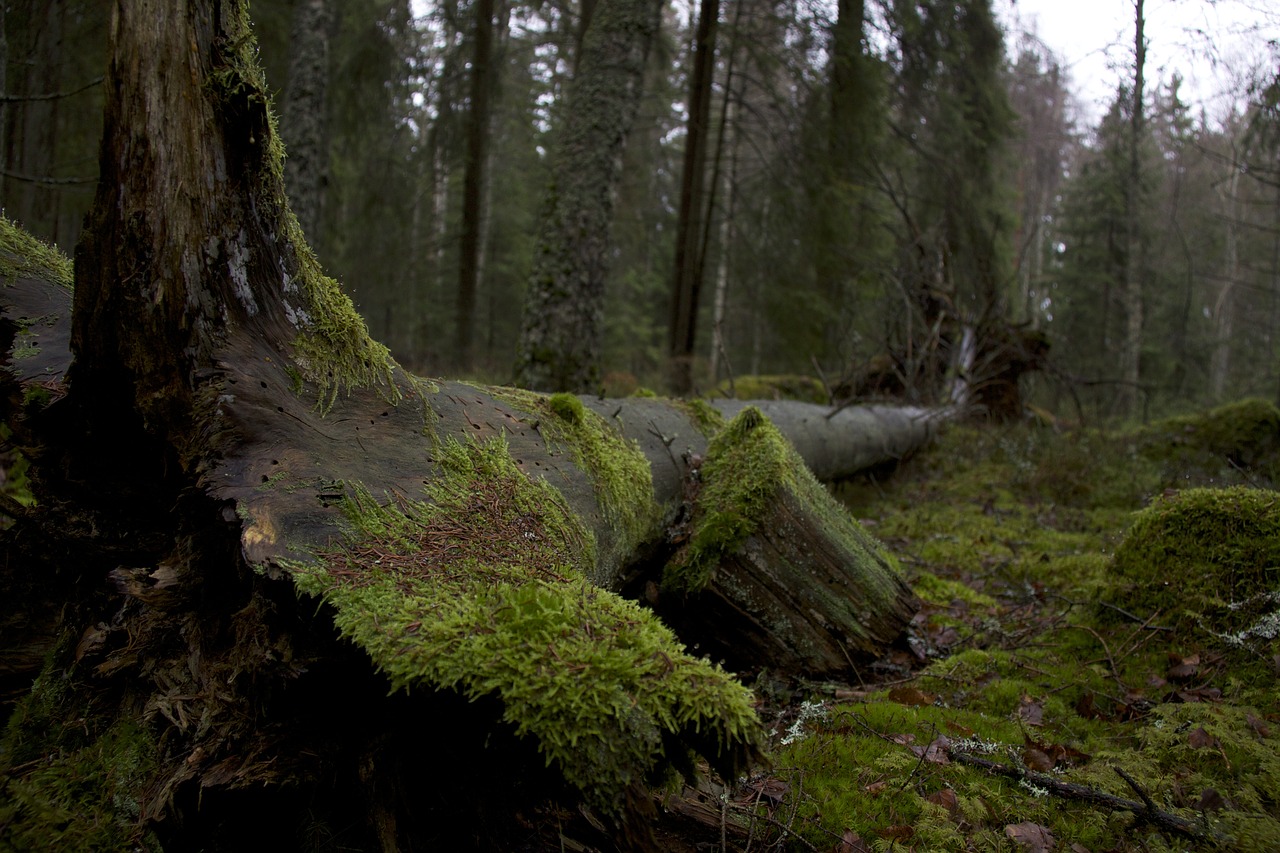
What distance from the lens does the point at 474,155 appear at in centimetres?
1136

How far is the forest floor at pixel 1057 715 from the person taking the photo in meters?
1.96

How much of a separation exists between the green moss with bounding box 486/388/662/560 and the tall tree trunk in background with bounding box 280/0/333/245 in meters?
6.14

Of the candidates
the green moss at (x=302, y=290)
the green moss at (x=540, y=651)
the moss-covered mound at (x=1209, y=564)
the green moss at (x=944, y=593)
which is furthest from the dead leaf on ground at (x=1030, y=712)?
the green moss at (x=302, y=290)

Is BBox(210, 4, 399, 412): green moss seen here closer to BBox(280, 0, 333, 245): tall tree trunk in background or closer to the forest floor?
the forest floor

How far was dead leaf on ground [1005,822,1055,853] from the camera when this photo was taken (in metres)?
1.90

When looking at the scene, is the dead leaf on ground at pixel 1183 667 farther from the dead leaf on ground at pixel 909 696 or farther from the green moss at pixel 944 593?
the green moss at pixel 944 593

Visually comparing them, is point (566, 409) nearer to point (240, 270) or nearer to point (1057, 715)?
point (240, 270)

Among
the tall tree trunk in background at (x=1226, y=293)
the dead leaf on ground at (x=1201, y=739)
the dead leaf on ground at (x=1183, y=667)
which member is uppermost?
the tall tree trunk in background at (x=1226, y=293)

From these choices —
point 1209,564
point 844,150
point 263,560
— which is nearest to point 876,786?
point 263,560

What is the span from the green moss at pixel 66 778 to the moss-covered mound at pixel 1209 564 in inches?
157

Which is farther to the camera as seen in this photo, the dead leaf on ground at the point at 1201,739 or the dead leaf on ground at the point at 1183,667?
the dead leaf on ground at the point at 1183,667

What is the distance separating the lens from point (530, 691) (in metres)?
1.40

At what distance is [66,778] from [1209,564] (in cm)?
447

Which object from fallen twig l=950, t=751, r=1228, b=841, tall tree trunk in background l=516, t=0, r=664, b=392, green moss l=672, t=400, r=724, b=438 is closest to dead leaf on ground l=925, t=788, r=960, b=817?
fallen twig l=950, t=751, r=1228, b=841
